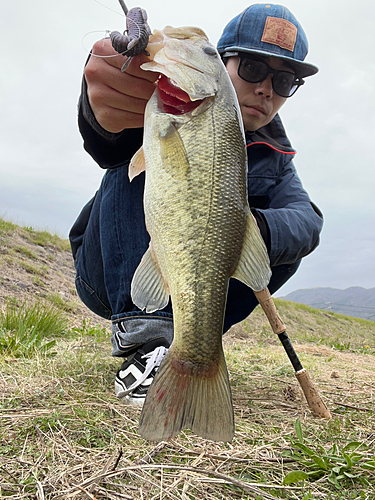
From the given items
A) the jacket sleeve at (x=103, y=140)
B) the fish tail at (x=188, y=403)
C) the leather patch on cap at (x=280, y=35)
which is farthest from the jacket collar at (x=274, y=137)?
the fish tail at (x=188, y=403)

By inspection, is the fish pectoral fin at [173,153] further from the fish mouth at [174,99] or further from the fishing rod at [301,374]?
the fishing rod at [301,374]

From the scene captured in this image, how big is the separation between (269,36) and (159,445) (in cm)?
276

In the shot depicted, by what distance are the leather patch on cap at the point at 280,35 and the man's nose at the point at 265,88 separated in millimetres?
248

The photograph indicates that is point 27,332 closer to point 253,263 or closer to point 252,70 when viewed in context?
point 253,263

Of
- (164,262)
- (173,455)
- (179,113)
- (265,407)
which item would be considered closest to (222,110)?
(179,113)

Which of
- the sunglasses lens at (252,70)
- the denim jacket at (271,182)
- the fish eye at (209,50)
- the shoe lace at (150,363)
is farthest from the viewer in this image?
the sunglasses lens at (252,70)

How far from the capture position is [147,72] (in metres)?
1.74

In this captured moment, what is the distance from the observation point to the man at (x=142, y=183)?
2.01 m

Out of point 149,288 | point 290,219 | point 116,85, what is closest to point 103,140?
point 116,85

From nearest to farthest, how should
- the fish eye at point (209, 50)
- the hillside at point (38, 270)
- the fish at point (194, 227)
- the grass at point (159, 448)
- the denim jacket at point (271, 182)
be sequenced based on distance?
the grass at point (159, 448) < the fish at point (194, 227) < the fish eye at point (209, 50) < the denim jacket at point (271, 182) < the hillside at point (38, 270)

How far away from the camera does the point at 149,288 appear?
64.3 inches

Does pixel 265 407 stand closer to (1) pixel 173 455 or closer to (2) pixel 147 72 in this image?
(1) pixel 173 455

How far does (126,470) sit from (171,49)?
166 cm

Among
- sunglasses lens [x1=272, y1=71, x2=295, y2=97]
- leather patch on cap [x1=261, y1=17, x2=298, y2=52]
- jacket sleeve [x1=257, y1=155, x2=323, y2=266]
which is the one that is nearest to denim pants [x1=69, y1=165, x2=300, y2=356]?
jacket sleeve [x1=257, y1=155, x2=323, y2=266]
